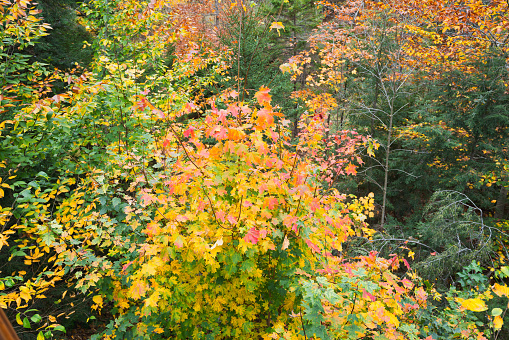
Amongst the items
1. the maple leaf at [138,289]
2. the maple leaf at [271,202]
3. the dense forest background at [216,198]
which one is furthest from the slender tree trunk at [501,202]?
the maple leaf at [138,289]

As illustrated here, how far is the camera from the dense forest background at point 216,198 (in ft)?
7.10

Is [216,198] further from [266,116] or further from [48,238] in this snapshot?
[48,238]

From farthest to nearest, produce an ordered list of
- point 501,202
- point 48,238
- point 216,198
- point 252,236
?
point 501,202, point 48,238, point 216,198, point 252,236

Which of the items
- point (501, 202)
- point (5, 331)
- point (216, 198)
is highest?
point (5, 331)

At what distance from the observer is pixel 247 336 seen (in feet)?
8.18

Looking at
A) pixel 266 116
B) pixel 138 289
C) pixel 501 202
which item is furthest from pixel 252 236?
pixel 501 202

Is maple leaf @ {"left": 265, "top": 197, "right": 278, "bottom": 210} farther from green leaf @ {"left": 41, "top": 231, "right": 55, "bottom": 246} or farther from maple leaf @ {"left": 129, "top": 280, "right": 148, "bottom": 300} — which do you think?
green leaf @ {"left": 41, "top": 231, "right": 55, "bottom": 246}

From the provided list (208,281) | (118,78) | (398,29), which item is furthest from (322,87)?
(208,281)

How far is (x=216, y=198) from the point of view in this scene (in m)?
2.28

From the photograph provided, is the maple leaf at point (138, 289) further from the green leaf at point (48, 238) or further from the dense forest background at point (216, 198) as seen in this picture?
the green leaf at point (48, 238)

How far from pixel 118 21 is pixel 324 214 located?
4.84m

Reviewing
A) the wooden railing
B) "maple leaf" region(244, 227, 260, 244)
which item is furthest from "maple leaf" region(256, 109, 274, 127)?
the wooden railing

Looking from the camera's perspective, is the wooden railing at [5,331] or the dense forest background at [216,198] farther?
the dense forest background at [216,198]

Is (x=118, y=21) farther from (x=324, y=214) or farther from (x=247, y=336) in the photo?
(x=247, y=336)
